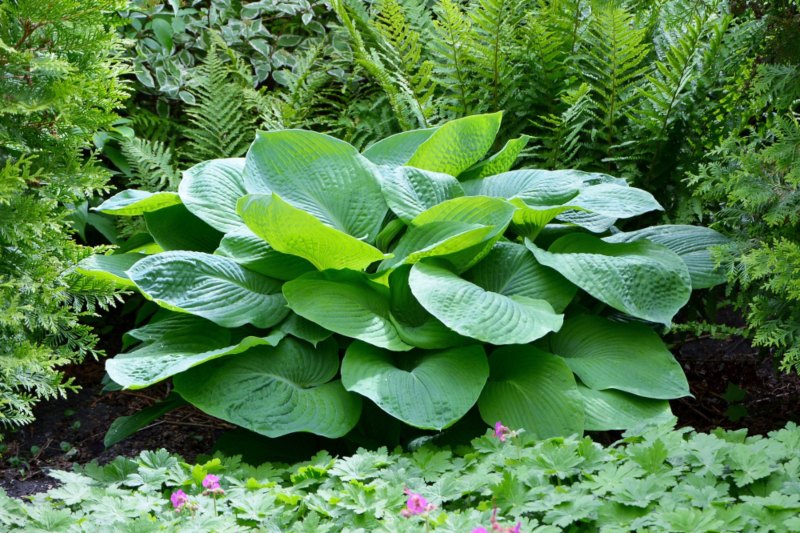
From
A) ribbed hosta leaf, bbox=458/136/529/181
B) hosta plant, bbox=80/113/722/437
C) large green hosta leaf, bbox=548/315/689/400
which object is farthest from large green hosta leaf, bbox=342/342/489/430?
ribbed hosta leaf, bbox=458/136/529/181

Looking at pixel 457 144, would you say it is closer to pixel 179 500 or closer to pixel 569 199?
pixel 569 199

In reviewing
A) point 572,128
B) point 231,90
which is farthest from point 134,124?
point 572,128

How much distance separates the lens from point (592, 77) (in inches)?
135

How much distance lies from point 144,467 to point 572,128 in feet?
Result: 6.90

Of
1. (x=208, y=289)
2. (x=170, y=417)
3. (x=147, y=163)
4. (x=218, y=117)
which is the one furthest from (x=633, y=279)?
(x=147, y=163)

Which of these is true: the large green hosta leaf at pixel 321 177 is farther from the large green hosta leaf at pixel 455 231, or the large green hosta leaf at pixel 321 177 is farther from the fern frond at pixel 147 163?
the fern frond at pixel 147 163

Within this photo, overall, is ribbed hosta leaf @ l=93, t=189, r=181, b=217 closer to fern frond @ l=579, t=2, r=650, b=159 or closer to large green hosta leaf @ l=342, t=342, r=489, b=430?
large green hosta leaf @ l=342, t=342, r=489, b=430

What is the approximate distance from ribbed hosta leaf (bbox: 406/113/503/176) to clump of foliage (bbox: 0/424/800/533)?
50.1 inches

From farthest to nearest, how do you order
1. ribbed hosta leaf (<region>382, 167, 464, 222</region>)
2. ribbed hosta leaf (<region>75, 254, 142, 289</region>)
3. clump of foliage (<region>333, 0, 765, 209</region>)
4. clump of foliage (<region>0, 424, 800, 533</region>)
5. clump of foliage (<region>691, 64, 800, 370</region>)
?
clump of foliage (<region>333, 0, 765, 209</region>)
ribbed hosta leaf (<region>382, 167, 464, 222</region>)
ribbed hosta leaf (<region>75, 254, 142, 289</region>)
clump of foliage (<region>691, 64, 800, 370</region>)
clump of foliage (<region>0, 424, 800, 533</region>)

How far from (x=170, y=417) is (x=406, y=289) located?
1.19 metres

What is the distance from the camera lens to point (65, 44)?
260 centimetres

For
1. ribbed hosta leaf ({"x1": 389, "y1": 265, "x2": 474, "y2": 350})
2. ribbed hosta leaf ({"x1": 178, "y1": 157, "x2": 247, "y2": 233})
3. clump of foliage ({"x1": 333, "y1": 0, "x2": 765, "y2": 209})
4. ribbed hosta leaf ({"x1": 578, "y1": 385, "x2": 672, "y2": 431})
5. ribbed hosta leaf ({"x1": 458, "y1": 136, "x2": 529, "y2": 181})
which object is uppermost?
clump of foliage ({"x1": 333, "y1": 0, "x2": 765, "y2": 209})

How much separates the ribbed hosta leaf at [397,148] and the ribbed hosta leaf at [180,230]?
69 centimetres

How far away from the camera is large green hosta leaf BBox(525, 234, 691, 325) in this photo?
2678 millimetres
